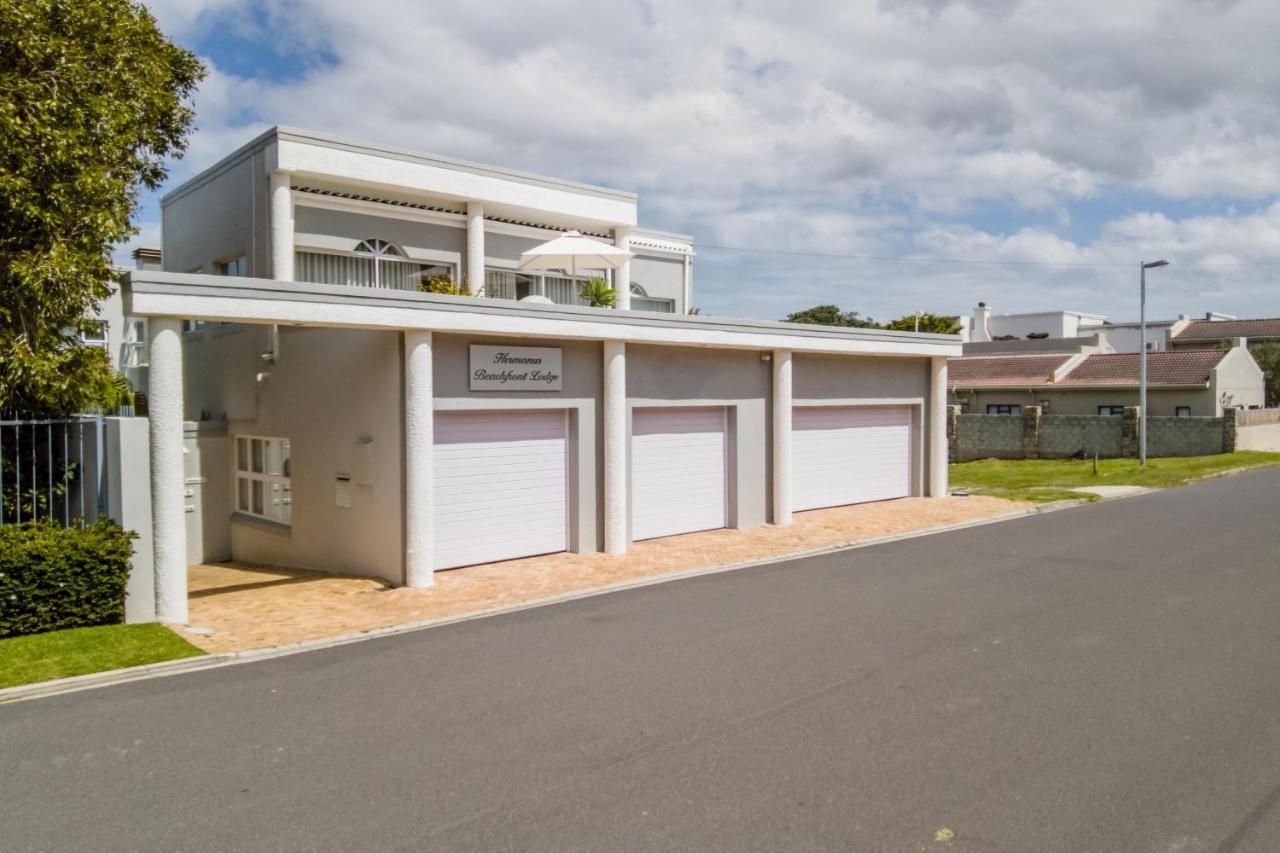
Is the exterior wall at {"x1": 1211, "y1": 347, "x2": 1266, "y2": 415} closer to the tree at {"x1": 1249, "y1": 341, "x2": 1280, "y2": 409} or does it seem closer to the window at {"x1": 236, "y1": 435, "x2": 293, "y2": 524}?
the tree at {"x1": 1249, "y1": 341, "x2": 1280, "y2": 409}

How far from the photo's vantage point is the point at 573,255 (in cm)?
1700

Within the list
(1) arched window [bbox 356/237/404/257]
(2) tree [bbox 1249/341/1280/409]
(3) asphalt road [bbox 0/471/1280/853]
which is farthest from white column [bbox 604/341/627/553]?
(2) tree [bbox 1249/341/1280/409]

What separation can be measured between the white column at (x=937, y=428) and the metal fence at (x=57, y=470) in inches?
665

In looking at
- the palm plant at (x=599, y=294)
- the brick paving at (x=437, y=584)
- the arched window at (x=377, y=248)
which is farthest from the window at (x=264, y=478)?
the palm plant at (x=599, y=294)

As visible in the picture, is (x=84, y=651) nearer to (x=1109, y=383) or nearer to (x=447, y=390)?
(x=447, y=390)

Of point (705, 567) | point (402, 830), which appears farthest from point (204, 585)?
point (402, 830)

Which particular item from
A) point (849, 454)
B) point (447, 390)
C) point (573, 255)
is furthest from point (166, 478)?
point (849, 454)

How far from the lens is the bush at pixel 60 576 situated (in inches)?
360

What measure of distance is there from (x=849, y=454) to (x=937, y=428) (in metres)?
2.93

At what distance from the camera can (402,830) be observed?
5129 millimetres

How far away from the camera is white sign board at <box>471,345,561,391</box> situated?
43.1ft

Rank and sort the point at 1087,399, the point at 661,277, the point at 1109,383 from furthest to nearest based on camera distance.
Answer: the point at 1087,399, the point at 1109,383, the point at 661,277

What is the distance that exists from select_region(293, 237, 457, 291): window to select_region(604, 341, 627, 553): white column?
15.4 feet

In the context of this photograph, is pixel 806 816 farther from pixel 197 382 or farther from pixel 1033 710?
pixel 197 382
